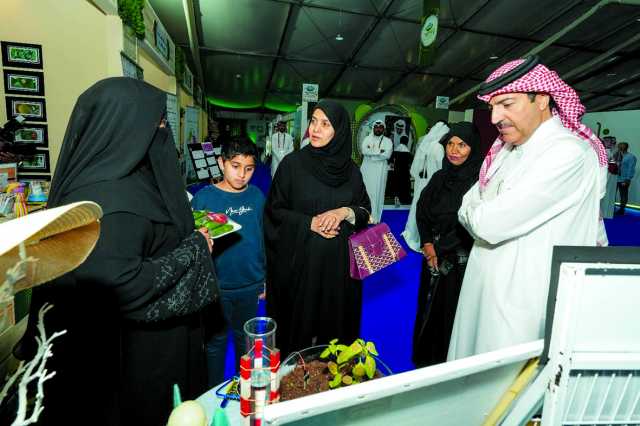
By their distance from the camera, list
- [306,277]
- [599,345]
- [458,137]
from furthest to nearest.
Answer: [458,137], [306,277], [599,345]

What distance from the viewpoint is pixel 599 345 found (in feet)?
2.14

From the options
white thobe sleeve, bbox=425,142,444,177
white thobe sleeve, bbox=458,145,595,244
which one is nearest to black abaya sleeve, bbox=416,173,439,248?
white thobe sleeve, bbox=458,145,595,244

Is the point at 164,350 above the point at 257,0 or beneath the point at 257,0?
beneath

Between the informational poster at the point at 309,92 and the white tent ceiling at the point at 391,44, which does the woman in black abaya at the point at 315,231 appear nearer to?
the white tent ceiling at the point at 391,44

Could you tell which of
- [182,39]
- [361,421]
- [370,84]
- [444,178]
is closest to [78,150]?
[361,421]

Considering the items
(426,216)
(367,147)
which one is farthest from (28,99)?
(367,147)

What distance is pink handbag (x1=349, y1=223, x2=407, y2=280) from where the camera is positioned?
200 cm

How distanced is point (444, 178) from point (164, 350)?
6.67ft

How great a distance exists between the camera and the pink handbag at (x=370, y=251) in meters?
2.00

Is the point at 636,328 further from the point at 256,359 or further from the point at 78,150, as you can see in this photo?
the point at 78,150

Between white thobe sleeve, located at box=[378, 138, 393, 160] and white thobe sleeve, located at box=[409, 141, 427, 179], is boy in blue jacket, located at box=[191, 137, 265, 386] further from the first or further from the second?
white thobe sleeve, located at box=[378, 138, 393, 160]

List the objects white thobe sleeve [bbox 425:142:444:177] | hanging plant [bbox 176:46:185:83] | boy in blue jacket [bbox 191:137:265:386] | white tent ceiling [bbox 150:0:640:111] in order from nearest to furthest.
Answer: boy in blue jacket [bbox 191:137:265:386]
white thobe sleeve [bbox 425:142:444:177]
hanging plant [bbox 176:46:185:83]
white tent ceiling [bbox 150:0:640:111]

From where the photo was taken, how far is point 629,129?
33.8 feet

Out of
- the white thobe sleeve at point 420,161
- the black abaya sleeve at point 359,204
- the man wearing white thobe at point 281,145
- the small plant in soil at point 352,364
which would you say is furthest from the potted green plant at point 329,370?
the man wearing white thobe at point 281,145
